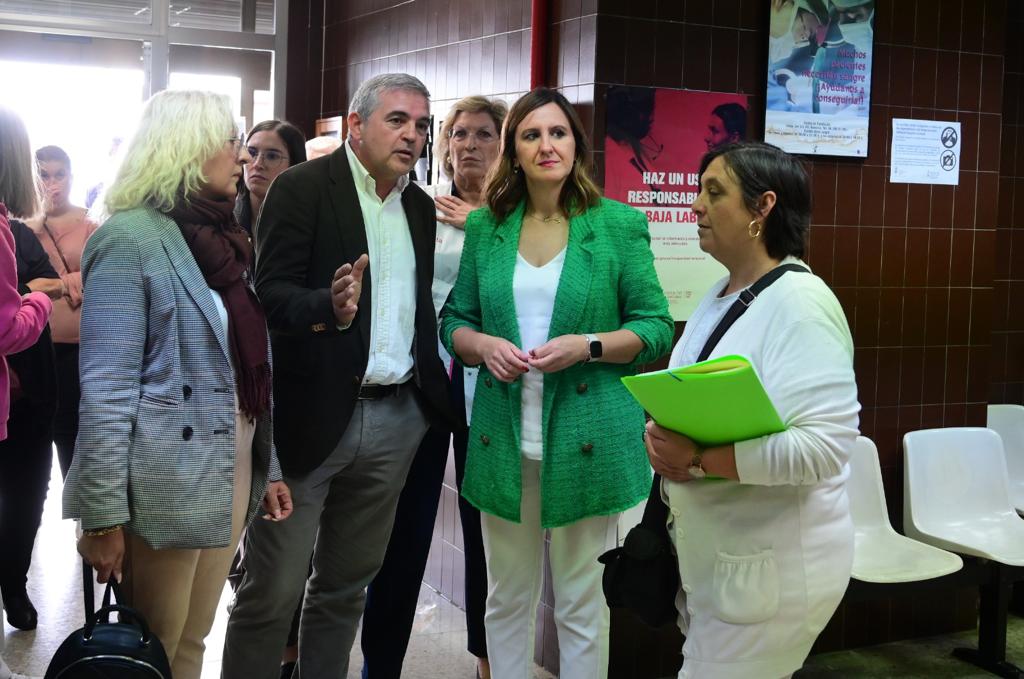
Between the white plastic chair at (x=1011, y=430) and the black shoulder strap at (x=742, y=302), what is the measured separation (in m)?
3.25

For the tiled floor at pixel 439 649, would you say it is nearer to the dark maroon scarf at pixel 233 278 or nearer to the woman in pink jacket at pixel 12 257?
the woman in pink jacket at pixel 12 257

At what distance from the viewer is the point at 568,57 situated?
3.56 meters

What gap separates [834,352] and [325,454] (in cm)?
126

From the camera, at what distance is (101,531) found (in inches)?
84.1

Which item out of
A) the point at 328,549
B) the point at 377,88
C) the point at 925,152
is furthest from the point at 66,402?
the point at 925,152

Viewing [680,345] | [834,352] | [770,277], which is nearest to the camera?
[834,352]

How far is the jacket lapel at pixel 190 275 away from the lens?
2.23 metres

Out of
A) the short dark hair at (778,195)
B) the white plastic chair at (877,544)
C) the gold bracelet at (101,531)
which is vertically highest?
the short dark hair at (778,195)

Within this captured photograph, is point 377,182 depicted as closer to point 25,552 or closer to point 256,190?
point 256,190

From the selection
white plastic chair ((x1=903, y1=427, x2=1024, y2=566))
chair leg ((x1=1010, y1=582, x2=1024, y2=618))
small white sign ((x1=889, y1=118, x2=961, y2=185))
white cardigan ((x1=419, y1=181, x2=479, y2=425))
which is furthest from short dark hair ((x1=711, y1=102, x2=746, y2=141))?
chair leg ((x1=1010, y1=582, x2=1024, y2=618))

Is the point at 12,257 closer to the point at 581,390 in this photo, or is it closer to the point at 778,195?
the point at 581,390

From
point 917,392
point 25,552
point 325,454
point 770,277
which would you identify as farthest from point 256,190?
point 917,392

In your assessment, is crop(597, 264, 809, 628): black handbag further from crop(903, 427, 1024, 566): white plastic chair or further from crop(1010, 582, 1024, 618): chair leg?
crop(1010, 582, 1024, 618): chair leg

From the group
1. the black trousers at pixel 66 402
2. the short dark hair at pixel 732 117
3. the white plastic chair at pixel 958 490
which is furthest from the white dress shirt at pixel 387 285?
Result: the white plastic chair at pixel 958 490
